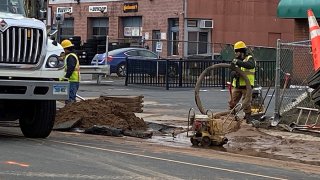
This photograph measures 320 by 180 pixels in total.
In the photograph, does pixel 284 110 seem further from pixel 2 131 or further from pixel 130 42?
pixel 130 42

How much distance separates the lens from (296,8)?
24234 mm

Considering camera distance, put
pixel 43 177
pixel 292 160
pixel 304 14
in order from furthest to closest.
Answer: pixel 304 14, pixel 292 160, pixel 43 177

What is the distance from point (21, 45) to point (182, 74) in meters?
15.3

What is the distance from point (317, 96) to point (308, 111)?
227cm

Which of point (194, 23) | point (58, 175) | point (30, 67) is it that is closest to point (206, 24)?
point (194, 23)

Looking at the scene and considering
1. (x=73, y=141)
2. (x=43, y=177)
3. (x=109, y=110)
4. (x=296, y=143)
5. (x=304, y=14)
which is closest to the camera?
(x=43, y=177)

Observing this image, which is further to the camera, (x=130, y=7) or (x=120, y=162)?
(x=130, y=7)

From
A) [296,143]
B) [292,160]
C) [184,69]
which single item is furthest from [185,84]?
[292,160]

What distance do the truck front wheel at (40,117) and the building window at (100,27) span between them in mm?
35177

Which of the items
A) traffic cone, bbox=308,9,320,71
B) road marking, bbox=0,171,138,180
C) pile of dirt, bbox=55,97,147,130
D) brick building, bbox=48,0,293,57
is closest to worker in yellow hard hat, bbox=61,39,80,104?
pile of dirt, bbox=55,97,147,130

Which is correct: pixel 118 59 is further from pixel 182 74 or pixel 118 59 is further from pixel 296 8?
pixel 296 8

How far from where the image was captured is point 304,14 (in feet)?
78.1

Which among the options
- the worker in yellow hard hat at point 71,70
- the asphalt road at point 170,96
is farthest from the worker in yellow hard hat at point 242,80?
the worker in yellow hard hat at point 71,70

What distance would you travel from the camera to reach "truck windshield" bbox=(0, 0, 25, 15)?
10923 millimetres
